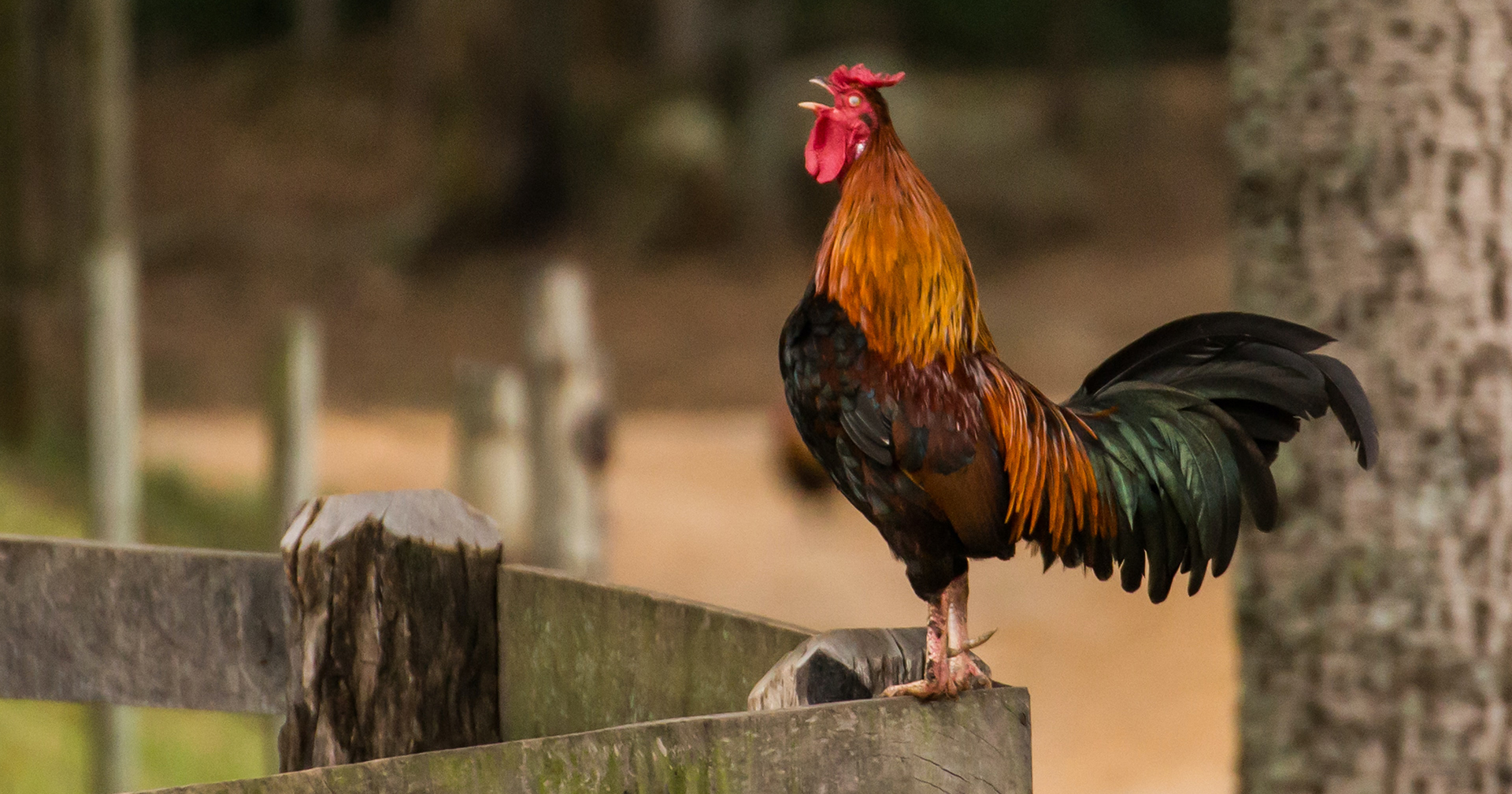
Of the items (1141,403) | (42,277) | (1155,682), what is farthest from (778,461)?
(42,277)

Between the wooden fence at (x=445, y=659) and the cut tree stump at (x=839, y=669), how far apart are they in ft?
0.10

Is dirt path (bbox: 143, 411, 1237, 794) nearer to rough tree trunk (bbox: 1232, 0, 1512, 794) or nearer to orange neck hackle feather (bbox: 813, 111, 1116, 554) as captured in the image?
rough tree trunk (bbox: 1232, 0, 1512, 794)

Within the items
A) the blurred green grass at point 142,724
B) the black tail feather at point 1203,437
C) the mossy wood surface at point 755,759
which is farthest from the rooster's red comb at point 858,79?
the blurred green grass at point 142,724

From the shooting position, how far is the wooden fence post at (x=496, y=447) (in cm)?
729

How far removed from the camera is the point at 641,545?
9.27 m

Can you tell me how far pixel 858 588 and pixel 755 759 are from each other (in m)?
7.68

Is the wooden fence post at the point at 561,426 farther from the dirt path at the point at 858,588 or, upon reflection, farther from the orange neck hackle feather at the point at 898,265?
the orange neck hackle feather at the point at 898,265

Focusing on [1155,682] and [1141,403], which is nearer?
[1141,403]

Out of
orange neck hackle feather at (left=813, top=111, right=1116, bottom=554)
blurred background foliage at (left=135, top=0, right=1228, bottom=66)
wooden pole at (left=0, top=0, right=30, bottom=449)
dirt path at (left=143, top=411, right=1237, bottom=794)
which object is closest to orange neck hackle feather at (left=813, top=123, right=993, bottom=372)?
orange neck hackle feather at (left=813, top=111, right=1116, bottom=554)

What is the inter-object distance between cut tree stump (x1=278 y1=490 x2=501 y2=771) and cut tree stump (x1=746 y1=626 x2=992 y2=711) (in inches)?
16.0

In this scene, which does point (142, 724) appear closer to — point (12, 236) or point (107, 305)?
point (107, 305)

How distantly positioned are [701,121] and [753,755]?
16.8 m

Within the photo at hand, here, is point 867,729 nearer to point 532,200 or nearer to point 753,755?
point 753,755

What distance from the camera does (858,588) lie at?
9.04 meters
